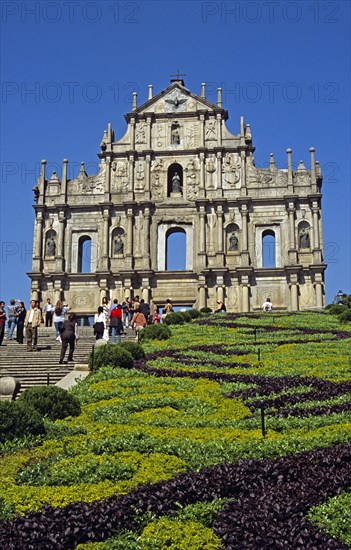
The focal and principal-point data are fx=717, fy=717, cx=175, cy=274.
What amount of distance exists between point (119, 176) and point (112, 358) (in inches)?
1169

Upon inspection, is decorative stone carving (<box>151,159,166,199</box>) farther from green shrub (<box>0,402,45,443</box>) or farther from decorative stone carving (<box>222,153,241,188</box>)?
green shrub (<box>0,402,45,443</box>)

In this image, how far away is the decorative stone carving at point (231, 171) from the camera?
4588 cm

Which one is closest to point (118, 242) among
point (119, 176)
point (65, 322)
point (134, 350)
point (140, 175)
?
point (119, 176)

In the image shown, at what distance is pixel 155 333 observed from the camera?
25422 mm

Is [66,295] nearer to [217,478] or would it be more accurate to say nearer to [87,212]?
[87,212]

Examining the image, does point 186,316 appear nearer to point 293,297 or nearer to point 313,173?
point 293,297

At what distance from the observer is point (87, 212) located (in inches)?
1826

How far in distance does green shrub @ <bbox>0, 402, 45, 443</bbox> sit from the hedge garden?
0.32ft

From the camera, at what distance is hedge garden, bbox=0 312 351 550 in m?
7.50

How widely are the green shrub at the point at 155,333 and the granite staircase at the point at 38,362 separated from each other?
198 centimetres

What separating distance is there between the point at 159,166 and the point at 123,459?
3799 cm

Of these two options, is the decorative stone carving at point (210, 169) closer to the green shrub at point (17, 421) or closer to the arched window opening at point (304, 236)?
the arched window opening at point (304, 236)

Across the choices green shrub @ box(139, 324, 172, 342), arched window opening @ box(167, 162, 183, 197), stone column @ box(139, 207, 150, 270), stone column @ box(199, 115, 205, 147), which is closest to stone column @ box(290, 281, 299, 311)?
stone column @ box(139, 207, 150, 270)

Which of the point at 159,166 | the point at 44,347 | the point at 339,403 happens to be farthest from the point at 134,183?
the point at 339,403
